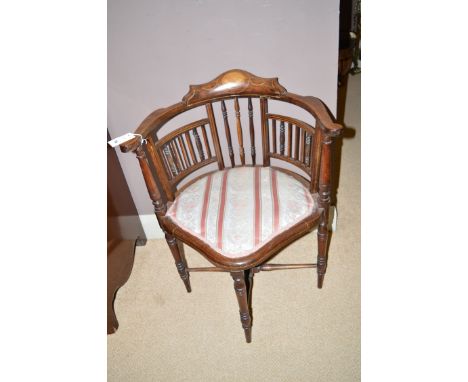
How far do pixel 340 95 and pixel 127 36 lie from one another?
227 cm

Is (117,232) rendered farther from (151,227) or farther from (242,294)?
(242,294)

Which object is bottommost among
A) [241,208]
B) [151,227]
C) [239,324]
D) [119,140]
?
[239,324]

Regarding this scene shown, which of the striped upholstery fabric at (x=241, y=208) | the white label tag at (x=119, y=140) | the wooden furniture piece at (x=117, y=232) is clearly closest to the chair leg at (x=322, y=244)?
the striped upholstery fabric at (x=241, y=208)

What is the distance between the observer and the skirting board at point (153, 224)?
Result: 6.25ft

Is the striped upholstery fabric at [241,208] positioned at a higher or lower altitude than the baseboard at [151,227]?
higher

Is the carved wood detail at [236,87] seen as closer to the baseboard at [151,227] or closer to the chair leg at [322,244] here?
the chair leg at [322,244]

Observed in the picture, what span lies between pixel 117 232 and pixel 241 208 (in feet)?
2.28

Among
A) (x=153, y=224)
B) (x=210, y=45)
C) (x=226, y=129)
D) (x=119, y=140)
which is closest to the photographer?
(x=119, y=140)

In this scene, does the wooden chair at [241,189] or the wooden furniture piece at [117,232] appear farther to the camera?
the wooden furniture piece at [117,232]

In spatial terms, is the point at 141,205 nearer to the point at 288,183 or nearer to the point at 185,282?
the point at 185,282

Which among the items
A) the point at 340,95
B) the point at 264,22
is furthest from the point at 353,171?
the point at 264,22

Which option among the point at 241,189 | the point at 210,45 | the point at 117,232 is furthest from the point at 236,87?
the point at 117,232

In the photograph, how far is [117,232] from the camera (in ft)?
5.36

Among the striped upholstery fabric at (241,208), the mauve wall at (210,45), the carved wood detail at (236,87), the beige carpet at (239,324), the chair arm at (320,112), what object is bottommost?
the beige carpet at (239,324)
